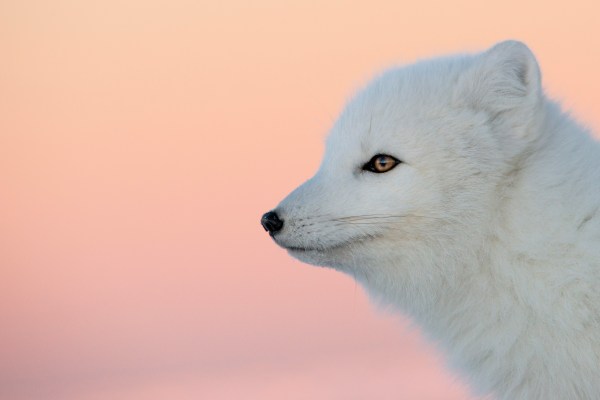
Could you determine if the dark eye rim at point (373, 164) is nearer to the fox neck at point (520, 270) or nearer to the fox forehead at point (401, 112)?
the fox forehead at point (401, 112)

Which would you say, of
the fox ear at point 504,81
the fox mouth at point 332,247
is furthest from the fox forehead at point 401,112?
the fox mouth at point 332,247

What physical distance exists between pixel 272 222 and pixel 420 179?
80 cm

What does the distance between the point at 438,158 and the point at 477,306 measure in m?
0.79

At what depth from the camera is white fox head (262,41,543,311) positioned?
4.68 meters

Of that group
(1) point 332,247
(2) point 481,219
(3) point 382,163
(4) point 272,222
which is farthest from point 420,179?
(4) point 272,222

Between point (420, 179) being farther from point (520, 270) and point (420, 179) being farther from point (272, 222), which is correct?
point (272, 222)

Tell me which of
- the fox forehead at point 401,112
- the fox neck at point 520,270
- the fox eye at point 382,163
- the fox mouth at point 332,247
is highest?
the fox forehead at point 401,112

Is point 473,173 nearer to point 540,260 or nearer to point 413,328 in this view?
point 540,260

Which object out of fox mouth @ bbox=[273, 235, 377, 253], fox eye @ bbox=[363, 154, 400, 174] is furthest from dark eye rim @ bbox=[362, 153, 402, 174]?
fox mouth @ bbox=[273, 235, 377, 253]

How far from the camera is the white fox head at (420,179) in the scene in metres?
4.68

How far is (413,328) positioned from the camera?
5.34 m

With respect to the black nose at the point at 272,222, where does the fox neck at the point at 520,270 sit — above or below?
below

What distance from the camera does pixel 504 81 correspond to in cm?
477

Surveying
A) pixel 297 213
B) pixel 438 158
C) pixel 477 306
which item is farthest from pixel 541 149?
pixel 297 213
